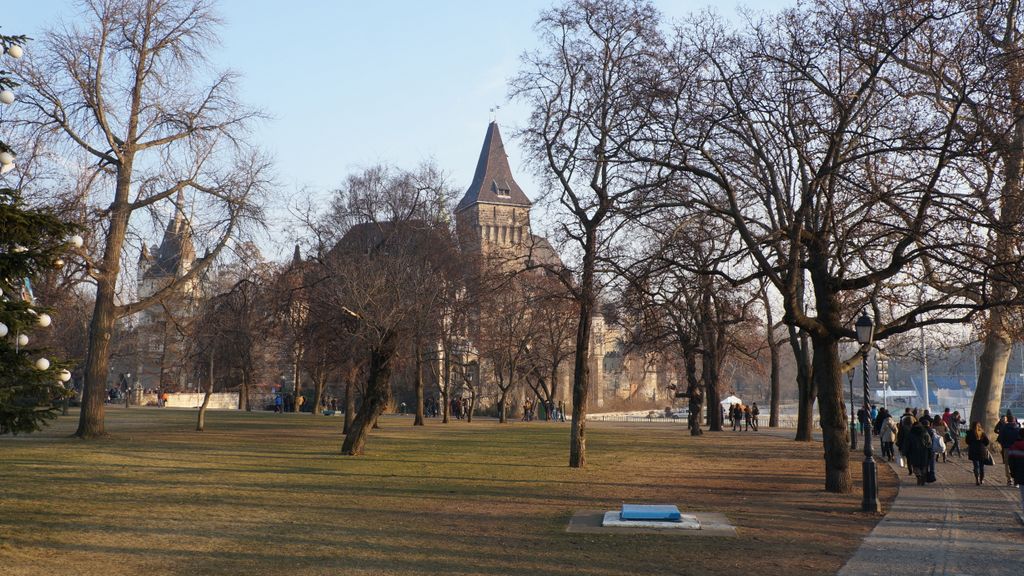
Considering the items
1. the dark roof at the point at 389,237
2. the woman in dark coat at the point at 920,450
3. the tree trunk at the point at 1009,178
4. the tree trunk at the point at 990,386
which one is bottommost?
the woman in dark coat at the point at 920,450

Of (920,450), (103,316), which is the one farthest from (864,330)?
(103,316)

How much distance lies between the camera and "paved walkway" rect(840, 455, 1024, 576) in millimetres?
10945

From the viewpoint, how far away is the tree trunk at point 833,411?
18109 millimetres

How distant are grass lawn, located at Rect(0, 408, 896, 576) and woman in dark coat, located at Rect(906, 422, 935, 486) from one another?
127cm

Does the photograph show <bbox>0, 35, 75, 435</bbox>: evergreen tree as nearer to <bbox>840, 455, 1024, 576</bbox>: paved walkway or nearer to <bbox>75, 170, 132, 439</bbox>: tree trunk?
<bbox>840, 455, 1024, 576</bbox>: paved walkway

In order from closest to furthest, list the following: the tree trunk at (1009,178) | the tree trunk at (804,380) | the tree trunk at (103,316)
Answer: the tree trunk at (1009,178), the tree trunk at (103,316), the tree trunk at (804,380)

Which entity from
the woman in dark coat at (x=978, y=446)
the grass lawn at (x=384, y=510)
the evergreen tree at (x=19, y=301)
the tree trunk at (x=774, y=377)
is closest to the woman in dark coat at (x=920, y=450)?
the woman in dark coat at (x=978, y=446)

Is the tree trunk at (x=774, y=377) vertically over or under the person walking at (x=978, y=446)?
over

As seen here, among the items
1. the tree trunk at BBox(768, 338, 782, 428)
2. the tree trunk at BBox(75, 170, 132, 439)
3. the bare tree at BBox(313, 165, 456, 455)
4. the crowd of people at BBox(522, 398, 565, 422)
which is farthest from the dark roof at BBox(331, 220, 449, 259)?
the crowd of people at BBox(522, 398, 565, 422)

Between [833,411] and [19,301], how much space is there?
14591 millimetres

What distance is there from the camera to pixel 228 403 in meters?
86.9

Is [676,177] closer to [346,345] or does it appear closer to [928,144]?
[928,144]

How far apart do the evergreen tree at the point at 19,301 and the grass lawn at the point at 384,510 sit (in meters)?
1.72

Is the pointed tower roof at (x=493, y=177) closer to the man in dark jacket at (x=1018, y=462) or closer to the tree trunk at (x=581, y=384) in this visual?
the tree trunk at (x=581, y=384)
